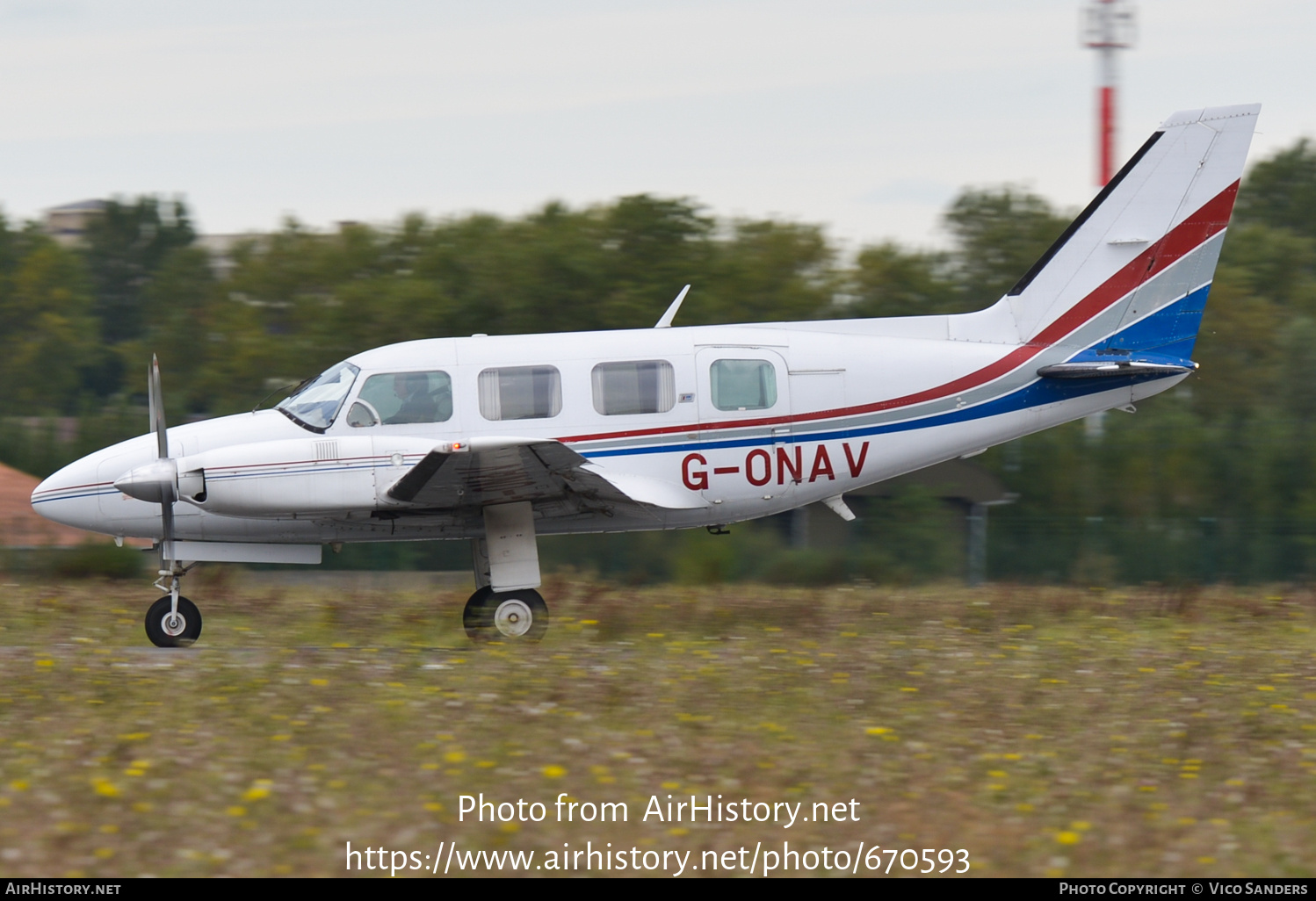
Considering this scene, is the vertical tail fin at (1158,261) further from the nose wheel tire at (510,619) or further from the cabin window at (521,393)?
the nose wheel tire at (510,619)

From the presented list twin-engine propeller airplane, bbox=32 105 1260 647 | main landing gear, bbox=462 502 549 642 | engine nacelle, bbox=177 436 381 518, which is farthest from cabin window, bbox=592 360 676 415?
engine nacelle, bbox=177 436 381 518

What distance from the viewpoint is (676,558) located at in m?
17.3

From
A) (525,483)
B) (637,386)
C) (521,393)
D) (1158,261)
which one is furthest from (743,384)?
(1158,261)

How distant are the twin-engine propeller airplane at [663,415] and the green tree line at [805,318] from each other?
590 centimetres

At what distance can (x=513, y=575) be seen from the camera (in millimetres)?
11109

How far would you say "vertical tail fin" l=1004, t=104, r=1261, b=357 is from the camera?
39.3 feet

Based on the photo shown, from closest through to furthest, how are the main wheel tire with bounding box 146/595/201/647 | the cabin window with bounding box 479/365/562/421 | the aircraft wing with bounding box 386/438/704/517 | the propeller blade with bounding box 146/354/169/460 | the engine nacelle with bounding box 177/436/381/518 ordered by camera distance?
the aircraft wing with bounding box 386/438/704/517 < the propeller blade with bounding box 146/354/169/460 < the engine nacelle with bounding box 177/436/381/518 < the main wheel tire with bounding box 146/595/201/647 < the cabin window with bounding box 479/365/562/421

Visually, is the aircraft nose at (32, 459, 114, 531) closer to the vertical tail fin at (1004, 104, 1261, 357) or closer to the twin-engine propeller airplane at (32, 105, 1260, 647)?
the twin-engine propeller airplane at (32, 105, 1260, 647)

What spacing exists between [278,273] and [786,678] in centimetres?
2436

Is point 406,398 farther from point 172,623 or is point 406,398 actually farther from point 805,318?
point 805,318

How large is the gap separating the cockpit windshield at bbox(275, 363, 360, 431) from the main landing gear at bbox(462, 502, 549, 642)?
160cm

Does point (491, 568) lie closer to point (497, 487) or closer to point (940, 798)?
point (497, 487)

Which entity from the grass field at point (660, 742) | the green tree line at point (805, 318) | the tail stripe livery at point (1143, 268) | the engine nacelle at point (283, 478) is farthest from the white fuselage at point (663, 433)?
the green tree line at point (805, 318)

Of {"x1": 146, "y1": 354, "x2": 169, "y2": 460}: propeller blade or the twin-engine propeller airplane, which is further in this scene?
the twin-engine propeller airplane
